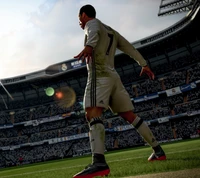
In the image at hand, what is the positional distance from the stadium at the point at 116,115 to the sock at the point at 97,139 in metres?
26.0

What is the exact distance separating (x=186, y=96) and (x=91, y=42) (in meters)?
33.2

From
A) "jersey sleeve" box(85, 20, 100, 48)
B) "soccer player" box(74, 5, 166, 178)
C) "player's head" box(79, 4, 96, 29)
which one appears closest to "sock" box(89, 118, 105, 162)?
"soccer player" box(74, 5, 166, 178)

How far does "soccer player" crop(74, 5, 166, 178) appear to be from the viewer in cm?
232

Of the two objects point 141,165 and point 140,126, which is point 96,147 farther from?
point 141,165

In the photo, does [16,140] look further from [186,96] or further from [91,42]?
[91,42]

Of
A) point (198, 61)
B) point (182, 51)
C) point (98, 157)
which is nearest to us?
point (98, 157)

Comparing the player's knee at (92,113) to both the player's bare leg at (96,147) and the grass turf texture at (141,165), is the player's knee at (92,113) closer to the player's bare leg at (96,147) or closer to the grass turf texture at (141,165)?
the player's bare leg at (96,147)

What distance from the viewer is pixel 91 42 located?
2.45 m

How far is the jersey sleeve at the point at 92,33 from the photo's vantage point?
2449mm

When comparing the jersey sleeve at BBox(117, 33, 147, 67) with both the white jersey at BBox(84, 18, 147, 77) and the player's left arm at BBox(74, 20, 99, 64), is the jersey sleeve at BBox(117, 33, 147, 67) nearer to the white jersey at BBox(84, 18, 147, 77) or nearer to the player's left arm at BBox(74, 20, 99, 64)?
the white jersey at BBox(84, 18, 147, 77)

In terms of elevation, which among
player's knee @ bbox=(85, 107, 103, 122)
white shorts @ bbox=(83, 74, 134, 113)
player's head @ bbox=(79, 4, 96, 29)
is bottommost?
player's knee @ bbox=(85, 107, 103, 122)

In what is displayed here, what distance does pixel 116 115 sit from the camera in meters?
37.7

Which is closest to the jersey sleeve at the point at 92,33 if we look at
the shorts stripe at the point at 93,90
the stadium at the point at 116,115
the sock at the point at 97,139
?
the shorts stripe at the point at 93,90

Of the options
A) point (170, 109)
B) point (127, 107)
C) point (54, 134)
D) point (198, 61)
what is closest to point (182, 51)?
point (198, 61)
